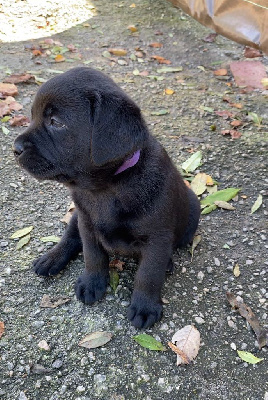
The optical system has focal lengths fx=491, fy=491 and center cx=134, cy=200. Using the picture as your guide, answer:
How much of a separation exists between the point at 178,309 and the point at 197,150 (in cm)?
210

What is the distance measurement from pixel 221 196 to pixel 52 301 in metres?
1.82

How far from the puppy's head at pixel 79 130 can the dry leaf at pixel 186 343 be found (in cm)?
120

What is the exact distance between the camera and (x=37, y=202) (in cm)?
431

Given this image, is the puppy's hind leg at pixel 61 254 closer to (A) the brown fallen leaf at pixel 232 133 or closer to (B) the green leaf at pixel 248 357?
(B) the green leaf at pixel 248 357

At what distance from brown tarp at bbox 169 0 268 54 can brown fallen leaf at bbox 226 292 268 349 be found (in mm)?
3840

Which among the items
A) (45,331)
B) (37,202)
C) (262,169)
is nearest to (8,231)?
(37,202)

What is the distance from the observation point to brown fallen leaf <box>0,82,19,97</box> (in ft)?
18.8

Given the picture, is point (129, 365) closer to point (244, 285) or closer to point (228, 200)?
point (244, 285)

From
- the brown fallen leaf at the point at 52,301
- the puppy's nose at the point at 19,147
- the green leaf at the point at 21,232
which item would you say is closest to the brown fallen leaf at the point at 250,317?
the brown fallen leaf at the point at 52,301

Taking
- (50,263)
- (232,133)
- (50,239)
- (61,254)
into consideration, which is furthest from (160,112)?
(50,263)

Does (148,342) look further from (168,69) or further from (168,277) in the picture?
(168,69)

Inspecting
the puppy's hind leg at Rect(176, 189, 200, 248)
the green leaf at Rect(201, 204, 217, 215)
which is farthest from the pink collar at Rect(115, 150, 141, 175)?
the green leaf at Rect(201, 204, 217, 215)

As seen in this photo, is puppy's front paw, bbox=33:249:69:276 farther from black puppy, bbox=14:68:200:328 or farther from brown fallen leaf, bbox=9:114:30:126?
brown fallen leaf, bbox=9:114:30:126

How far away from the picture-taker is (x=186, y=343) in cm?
310
